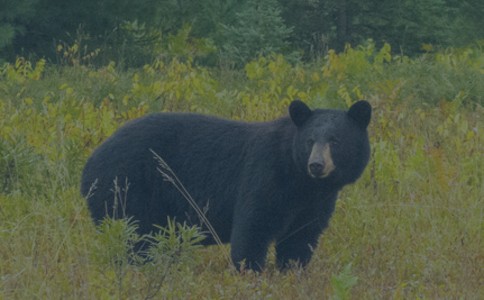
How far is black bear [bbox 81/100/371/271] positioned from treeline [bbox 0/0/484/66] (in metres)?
6.77

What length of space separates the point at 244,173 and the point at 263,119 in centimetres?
252

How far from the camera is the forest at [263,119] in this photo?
463 centimetres

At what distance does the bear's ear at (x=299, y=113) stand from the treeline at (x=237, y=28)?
276 inches

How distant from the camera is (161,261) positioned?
14.1 ft

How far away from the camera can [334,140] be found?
5.38 metres

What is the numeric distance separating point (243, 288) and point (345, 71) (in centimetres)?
599

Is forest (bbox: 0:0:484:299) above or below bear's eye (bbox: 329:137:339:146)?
below

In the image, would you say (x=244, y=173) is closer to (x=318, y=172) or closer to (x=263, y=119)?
(x=318, y=172)

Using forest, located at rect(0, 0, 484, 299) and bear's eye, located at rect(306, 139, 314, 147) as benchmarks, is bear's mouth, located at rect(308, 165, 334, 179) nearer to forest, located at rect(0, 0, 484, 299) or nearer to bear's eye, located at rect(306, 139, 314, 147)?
bear's eye, located at rect(306, 139, 314, 147)

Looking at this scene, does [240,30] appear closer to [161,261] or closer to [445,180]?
[445,180]

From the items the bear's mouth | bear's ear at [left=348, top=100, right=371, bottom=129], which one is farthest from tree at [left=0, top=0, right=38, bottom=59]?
the bear's mouth

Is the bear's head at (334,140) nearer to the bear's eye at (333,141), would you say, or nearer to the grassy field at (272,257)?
the bear's eye at (333,141)

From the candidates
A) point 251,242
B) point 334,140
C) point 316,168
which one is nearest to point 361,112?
point 334,140

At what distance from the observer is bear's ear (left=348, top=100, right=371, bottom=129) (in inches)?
213
